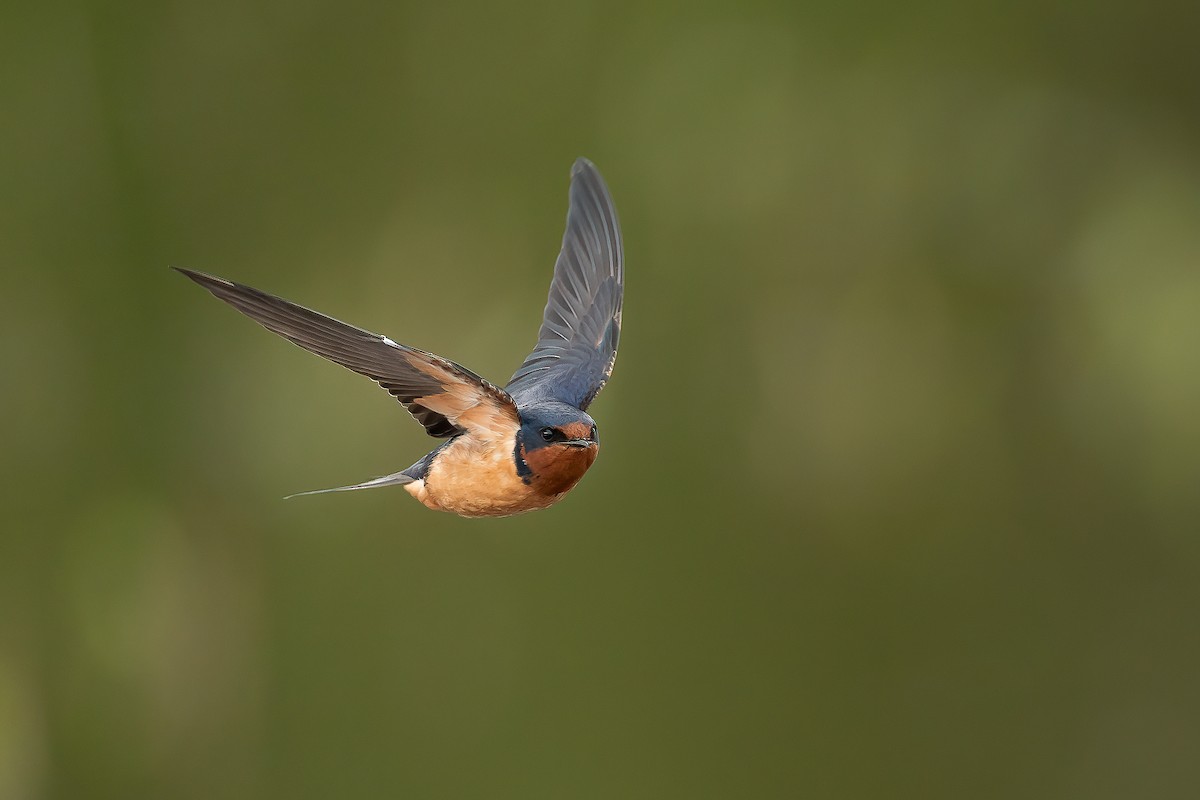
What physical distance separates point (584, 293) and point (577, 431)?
0.68m

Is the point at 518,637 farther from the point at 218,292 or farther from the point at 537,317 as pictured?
the point at 218,292

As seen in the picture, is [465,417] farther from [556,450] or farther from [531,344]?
[531,344]

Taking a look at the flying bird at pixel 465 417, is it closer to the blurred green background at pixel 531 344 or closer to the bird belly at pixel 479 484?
the bird belly at pixel 479 484

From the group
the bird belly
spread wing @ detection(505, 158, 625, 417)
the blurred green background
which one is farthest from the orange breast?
the blurred green background

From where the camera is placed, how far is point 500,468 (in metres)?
1.15

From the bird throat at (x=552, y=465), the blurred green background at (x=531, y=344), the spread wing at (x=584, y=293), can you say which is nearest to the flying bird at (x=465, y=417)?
the bird throat at (x=552, y=465)

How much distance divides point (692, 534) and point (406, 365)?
226 cm

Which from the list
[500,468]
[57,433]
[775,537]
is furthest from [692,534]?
[500,468]

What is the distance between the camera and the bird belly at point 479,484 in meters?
1.14

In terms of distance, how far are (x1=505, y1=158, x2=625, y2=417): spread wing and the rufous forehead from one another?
453 mm

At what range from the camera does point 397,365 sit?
109 centimetres

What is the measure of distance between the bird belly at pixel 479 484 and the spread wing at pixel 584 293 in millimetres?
370

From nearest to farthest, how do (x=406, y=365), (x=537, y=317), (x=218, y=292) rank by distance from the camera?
(x=218, y=292) → (x=406, y=365) → (x=537, y=317)

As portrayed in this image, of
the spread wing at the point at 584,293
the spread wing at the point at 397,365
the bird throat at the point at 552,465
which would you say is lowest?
the bird throat at the point at 552,465
